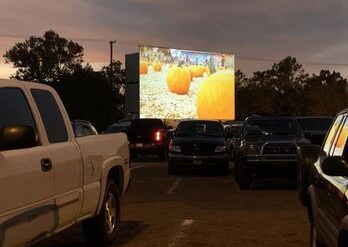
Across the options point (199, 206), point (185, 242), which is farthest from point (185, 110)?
point (185, 242)

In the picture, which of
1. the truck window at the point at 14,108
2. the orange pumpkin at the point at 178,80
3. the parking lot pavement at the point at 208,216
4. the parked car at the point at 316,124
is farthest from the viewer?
the orange pumpkin at the point at 178,80

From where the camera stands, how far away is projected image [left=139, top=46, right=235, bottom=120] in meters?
49.8

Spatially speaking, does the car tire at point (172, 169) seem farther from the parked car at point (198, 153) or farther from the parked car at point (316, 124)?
the parked car at point (316, 124)

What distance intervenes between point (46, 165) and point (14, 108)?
59 cm

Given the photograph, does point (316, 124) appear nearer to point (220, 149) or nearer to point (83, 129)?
point (220, 149)

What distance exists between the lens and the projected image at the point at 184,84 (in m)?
49.8

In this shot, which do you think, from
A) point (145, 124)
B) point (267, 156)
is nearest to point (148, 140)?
point (145, 124)

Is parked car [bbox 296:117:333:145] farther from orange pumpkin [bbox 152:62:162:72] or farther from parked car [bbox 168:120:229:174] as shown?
orange pumpkin [bbox 152:62:162:72]

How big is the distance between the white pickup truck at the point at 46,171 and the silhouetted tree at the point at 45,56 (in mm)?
85304

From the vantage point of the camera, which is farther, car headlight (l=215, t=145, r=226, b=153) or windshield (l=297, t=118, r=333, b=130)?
windshield (l=297, t=118, r=333, b=130)

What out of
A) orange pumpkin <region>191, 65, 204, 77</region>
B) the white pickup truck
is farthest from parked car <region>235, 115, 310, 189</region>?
orange pumpkin <region>191, 65, 204, 77</region>

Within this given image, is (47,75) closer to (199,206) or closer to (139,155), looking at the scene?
(139,155)

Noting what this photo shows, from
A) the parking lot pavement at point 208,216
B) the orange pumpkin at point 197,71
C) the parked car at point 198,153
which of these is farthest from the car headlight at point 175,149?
the orange pumpkin at point 197,71

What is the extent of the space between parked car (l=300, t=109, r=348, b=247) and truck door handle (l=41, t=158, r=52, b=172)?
2456 millimetres
